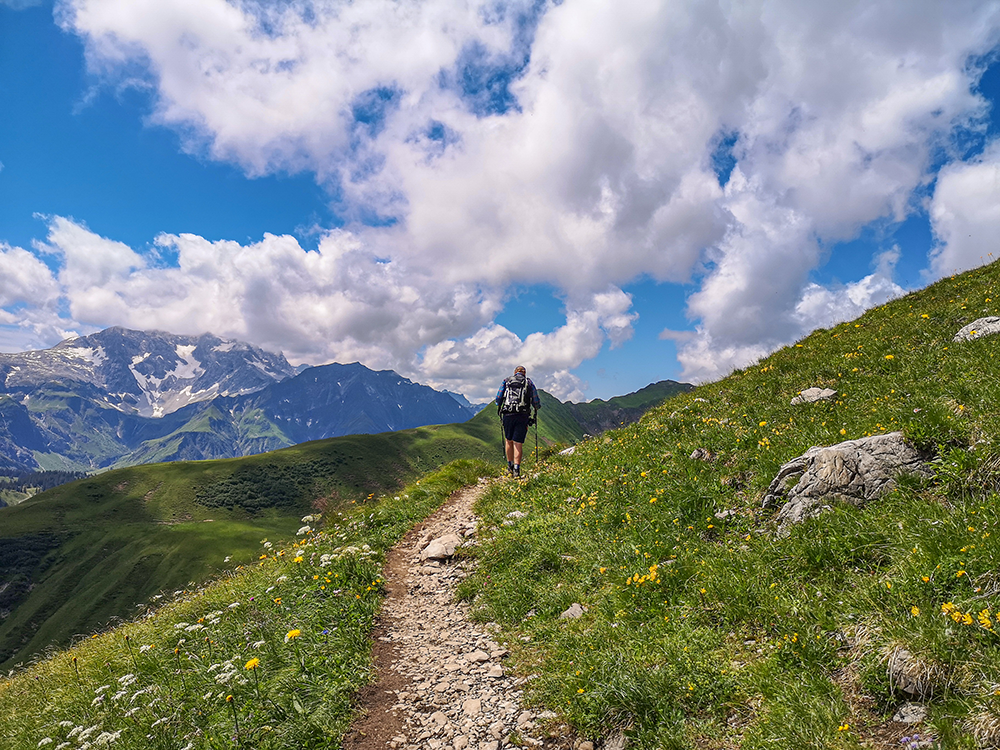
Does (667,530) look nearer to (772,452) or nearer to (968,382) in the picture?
(772,452)

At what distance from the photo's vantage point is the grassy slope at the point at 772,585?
4.28 m

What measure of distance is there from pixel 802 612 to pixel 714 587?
3.89 feet

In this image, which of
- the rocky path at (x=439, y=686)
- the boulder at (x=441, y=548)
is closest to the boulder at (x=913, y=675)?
the rocky path at (x=439, y=686)

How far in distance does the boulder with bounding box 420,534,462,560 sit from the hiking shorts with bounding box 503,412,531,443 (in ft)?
18.5

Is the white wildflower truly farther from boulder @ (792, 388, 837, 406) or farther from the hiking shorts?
boulder @ (792, 388, 837, 406)

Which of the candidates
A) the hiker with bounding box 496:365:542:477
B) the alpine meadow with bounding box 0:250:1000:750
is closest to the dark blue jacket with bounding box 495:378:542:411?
the hiker with bounding box 496:365:542:477

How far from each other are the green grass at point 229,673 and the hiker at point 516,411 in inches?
287

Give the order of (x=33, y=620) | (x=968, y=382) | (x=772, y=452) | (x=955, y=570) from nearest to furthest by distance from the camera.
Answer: (x=955, y=570)
(x=968, y=382)
(x=772, y=452)
(x=33, y=620)

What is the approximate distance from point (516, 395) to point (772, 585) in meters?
12.5

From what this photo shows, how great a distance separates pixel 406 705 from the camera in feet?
21.6

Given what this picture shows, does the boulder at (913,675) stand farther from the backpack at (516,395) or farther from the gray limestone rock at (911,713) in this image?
the backpack at (516,395)

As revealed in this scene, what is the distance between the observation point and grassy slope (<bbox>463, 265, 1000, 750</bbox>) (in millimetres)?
4281

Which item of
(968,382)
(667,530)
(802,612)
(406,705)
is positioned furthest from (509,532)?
(968,382)

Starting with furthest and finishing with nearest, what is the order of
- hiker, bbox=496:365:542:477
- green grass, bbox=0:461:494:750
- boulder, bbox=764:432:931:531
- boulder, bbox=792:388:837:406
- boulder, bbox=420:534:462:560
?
hiker, bbox=496:365:542:477 → boulder, bbox=420:534:462:560 → boulder, bbox=792:388:837:406 → boulder, bbox=764:432:931:531 → green grass, bbox=0:461:494:750
